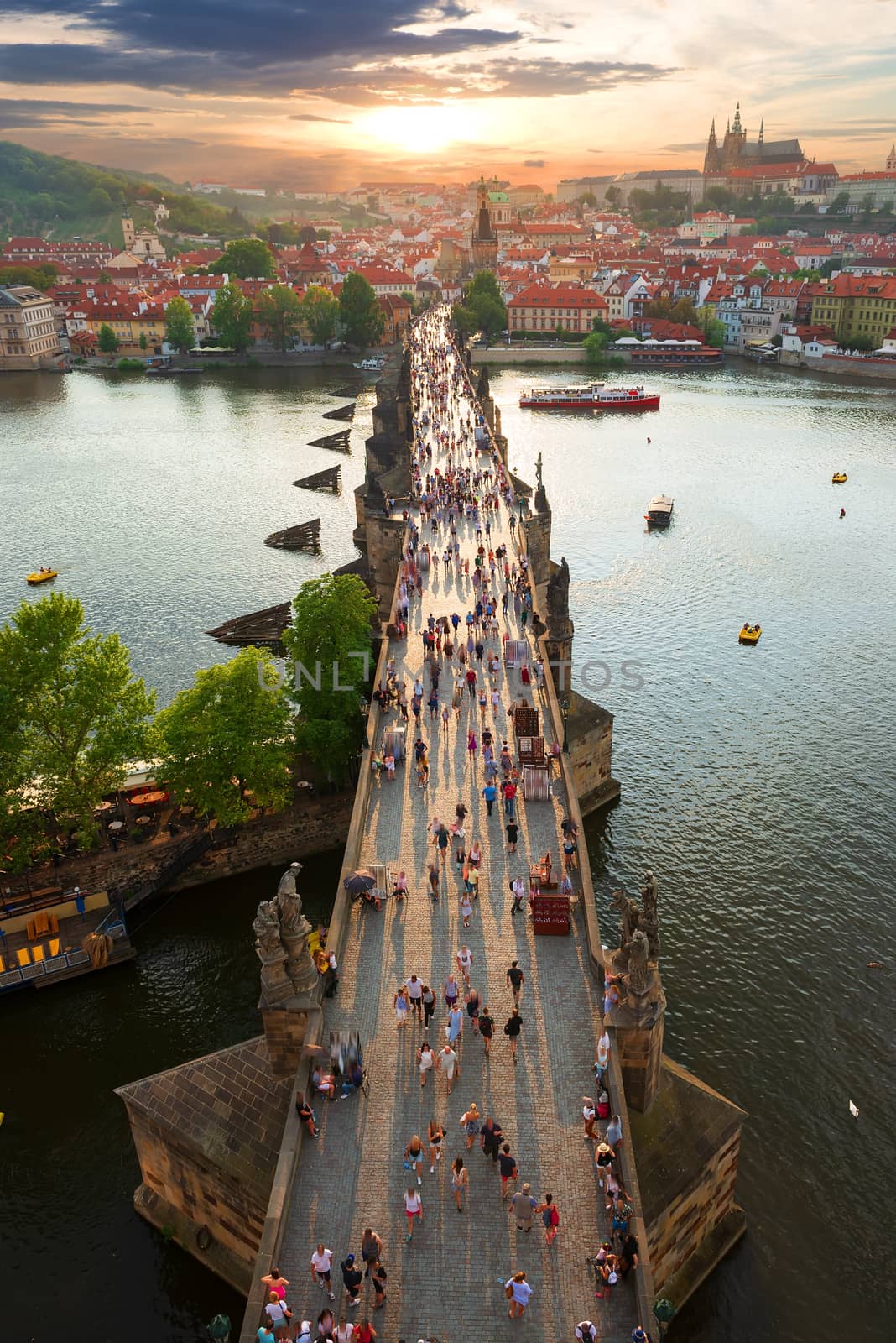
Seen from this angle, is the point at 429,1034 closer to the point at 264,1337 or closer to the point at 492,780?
the point at 264,1337

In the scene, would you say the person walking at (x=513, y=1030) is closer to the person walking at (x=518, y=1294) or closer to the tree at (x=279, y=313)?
the person walking at (x=518, y=1294)

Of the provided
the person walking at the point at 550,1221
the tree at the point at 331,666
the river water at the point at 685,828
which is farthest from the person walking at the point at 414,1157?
the tree at the point at 331,666

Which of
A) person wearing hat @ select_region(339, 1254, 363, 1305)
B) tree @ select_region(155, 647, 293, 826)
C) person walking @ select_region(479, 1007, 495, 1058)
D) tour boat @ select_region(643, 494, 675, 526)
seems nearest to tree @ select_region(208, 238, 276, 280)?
tour boat @ select_region(643, 494, 675, 526)

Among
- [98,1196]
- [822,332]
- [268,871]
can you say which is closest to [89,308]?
[822,332]

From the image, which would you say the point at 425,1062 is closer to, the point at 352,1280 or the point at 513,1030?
the point at 513,1030

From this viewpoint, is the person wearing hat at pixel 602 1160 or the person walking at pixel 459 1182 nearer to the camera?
the person walking at pixel 459 1182

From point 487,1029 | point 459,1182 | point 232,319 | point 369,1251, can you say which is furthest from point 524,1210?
point 232,319

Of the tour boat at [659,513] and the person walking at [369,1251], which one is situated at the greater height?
the person walking at [369,1251]
